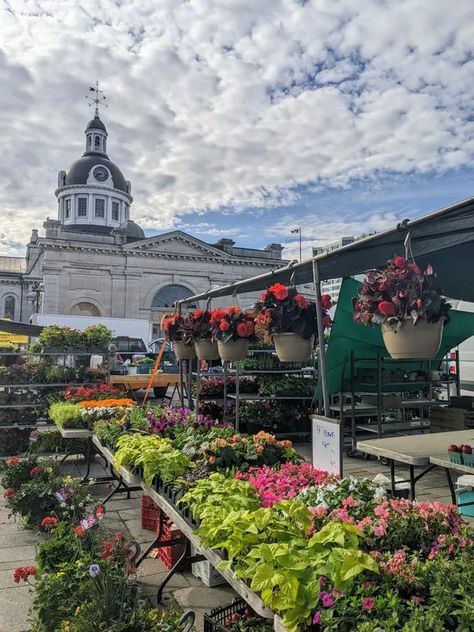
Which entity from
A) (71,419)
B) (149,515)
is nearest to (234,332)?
(149,515)

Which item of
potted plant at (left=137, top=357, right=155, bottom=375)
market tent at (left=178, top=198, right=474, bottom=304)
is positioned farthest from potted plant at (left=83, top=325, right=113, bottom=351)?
potted plant at (left=137, top=357, right=155, bottom=375)

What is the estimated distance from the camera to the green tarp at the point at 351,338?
6.49 metres

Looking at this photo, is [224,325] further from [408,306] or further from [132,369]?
[132,369]

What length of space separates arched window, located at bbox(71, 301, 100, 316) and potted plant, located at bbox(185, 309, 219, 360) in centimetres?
3883

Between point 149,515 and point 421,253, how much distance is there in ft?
12.2

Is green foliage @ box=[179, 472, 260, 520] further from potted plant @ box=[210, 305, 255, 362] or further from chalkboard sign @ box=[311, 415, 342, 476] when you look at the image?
potted plant @ box=[210, 305, 255, 362]

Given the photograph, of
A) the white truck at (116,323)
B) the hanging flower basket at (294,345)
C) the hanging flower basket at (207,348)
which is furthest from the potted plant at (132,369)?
the hanging flower basket at (294,345)

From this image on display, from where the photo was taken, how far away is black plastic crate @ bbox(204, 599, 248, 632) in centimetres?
244

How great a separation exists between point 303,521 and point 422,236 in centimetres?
236

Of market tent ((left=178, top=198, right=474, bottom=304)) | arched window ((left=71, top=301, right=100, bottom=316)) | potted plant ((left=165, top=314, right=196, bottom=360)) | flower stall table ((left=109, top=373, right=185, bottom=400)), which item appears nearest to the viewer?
market tent ((left=178, top=198, right=474, bottom=304))

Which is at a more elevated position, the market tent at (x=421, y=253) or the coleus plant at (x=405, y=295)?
the market tent at (x=421, y=253)

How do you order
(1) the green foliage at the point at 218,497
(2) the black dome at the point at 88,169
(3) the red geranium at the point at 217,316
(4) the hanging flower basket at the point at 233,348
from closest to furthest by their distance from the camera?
(1) the green foliage at the point at 218,497 → (4) the hanging flower basket at the point at 233,348 → (3) the red geranium at the point at 217,316 → (2) the black dome at the point at 88,169

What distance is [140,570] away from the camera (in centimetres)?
416

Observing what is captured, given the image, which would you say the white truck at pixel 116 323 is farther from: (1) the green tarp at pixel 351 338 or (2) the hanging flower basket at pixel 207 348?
(2) the hanging flower basket at pixel 207 348
